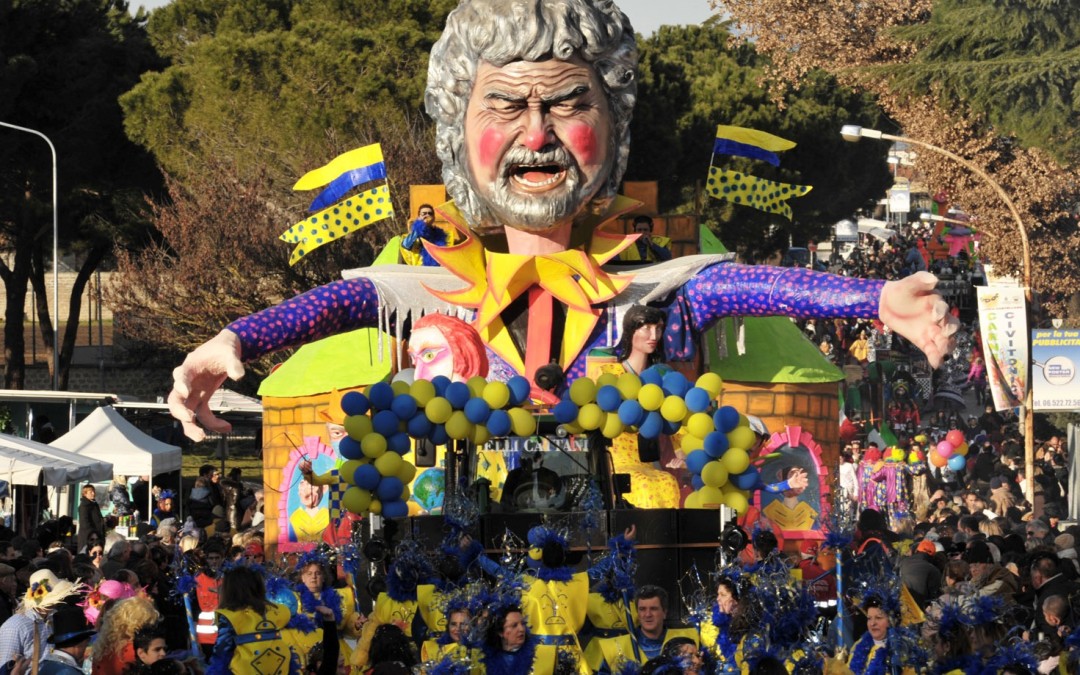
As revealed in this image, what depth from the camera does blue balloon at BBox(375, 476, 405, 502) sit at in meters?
14.0

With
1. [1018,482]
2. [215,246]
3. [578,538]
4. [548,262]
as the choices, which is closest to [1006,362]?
[1018,482]

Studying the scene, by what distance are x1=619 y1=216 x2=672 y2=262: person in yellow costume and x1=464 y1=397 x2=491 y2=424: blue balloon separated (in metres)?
3.01

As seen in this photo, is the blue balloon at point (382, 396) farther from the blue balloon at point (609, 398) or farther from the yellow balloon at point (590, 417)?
the blue balloon at point (609, 398)

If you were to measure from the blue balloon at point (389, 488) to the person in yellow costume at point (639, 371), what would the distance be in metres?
1.50

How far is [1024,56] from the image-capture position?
2608cm

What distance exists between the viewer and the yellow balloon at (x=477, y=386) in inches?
546

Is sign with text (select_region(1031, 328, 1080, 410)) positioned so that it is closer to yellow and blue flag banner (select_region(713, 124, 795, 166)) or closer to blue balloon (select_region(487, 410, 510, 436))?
yellow and blue flag banner (select_region(713, 124, 795, 166))

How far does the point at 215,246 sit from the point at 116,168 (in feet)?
26.1

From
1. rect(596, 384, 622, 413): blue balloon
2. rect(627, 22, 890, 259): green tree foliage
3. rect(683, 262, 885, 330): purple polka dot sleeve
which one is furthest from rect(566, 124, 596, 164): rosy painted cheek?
rect(627, 22, 890, 259): green tree foliage

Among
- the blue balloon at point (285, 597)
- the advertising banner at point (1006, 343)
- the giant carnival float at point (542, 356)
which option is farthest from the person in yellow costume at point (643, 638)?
the advertising banner at point (1006, 343)

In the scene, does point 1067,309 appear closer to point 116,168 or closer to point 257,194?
point 257,194

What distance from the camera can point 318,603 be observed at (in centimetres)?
1041

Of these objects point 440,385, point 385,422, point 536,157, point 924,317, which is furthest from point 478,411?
point 924,317

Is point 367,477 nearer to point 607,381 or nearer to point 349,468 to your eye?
point 349,468
